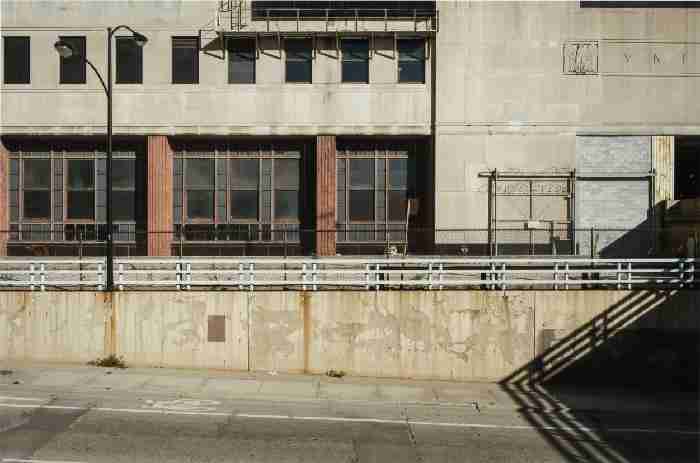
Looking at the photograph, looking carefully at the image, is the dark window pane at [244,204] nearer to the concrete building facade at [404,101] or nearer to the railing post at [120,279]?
the concrete building facade at [404,101]

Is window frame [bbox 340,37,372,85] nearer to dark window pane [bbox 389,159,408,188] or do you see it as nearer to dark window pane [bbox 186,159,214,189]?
dark window pane [bbox 389,159,408,188]

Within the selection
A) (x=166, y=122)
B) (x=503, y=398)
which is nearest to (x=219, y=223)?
(x=166, y=122)

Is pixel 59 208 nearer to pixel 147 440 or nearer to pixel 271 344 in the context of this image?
pixel 271 344

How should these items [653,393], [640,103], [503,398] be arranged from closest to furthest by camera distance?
[503,398]
[653,393]
[640,103]

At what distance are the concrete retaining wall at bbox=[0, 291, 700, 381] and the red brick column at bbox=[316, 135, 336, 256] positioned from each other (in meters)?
9.09

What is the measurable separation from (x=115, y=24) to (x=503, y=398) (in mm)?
22784

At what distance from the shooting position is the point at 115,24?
26.2 m

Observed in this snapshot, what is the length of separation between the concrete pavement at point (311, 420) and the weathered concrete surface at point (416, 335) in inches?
23.2

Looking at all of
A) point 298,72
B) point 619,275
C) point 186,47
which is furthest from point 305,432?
point 186,47

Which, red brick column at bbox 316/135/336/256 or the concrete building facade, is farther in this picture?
red brick column at bbox 316/135/336/256

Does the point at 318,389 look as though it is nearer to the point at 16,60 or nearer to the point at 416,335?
the point at 416,335

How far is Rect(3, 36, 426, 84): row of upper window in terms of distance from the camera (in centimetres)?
2617

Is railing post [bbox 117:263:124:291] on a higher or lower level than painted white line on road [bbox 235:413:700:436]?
higher

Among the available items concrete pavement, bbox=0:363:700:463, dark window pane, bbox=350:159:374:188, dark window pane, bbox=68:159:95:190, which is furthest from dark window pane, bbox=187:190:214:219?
concrete pavement, bbox=0:363:700:463
